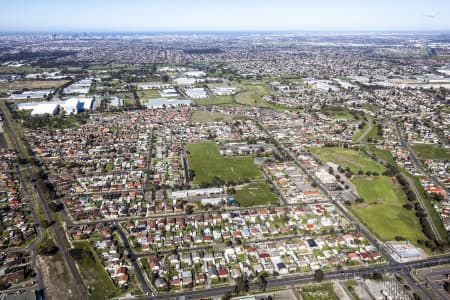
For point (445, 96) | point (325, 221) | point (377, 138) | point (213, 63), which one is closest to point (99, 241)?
point (325, 221)

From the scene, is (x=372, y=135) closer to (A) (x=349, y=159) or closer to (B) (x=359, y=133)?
(B) (x=359, y=133)

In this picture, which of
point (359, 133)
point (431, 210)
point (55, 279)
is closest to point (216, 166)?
point (55, 279)

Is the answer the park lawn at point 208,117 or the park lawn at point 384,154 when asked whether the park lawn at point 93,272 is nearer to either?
the park lawn at point 384,154

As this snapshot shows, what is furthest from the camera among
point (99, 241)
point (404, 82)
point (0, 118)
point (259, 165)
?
point (404, 82)

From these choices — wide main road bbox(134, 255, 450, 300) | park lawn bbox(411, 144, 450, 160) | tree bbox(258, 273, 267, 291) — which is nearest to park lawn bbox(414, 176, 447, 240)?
wide main road bbox(134, 255, 450, 300)

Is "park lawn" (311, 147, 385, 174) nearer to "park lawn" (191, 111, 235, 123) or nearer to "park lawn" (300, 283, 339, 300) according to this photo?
"park lawn" (300, 283, 339, 300)

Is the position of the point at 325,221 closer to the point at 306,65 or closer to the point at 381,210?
the point at 381,210
